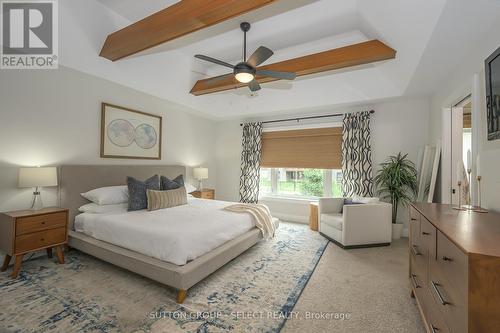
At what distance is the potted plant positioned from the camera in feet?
12.5

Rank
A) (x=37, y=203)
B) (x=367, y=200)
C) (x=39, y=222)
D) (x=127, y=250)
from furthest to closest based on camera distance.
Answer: (x=367, y=200) < (x=37, y=203) < (x=39, y=222) < (x=127, y=250)

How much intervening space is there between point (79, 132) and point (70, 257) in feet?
5.73

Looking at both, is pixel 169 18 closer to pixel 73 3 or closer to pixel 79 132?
pixel 73 3

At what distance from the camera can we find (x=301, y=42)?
11.5 ft

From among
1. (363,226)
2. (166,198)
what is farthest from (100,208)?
(363,226)

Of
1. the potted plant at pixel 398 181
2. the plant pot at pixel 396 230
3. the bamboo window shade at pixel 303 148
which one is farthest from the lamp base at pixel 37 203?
the plant pot at pixel 396 230

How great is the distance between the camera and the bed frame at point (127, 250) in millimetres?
2057

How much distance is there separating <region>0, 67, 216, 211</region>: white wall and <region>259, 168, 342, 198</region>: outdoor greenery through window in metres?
3.05

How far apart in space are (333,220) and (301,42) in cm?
294

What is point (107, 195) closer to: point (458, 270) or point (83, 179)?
point (83, 179)

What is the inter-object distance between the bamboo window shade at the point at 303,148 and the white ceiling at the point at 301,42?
2.04 ft

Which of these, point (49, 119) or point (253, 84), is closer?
point (49, 119)

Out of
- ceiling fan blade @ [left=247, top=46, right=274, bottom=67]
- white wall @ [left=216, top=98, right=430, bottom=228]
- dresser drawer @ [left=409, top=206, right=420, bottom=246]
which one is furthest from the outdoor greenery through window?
ceiling fan blade @ [left=247, top=46, right=274, bottom=67]

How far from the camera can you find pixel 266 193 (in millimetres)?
5688
